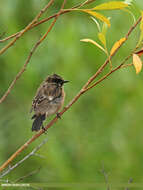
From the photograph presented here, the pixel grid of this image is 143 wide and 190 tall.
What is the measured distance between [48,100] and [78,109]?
138 centimetres

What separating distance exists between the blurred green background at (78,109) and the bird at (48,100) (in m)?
0.72

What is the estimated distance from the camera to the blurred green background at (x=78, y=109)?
5258mm

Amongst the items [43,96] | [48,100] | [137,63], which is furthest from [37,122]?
[137,63]

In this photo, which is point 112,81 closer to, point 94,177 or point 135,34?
point 135,34

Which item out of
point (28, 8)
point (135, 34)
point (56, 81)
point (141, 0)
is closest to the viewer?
point (56, 81)

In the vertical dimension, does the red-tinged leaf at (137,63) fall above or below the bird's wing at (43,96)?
below

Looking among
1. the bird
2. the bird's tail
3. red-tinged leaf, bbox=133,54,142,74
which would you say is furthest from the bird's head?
red-tinged leaf, bbox=133,54,142,74

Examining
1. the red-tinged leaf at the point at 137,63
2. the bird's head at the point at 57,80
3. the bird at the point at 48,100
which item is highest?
the bird's head at the point at 57,80

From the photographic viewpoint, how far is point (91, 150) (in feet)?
17.9

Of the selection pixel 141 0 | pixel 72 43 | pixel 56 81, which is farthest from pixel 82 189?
pixel 141 0

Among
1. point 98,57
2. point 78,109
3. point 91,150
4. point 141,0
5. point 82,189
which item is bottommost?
point 82,189

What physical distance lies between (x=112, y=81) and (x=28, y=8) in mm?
1475

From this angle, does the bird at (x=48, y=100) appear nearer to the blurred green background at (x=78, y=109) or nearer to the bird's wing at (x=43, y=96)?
the bird's wing at (x=43, y=96)

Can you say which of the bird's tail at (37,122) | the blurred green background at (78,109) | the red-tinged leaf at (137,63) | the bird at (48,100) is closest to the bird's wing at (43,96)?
the bird at (48,100)
